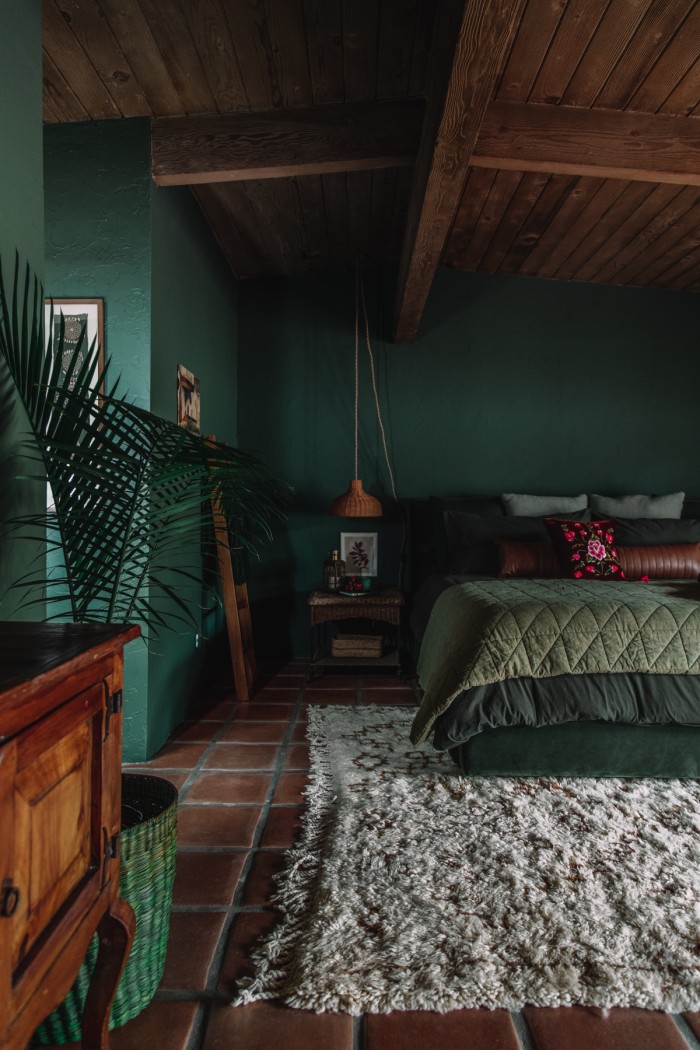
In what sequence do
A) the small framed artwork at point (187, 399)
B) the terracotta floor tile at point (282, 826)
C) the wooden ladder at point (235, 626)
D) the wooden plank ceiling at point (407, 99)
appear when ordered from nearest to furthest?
the terracotta floor tile at point (282, 826)
the wooden plank ceiling at point (407, 99)
the small framed artwork at point (187, 399)
the wooden ladder at point (235, 626)

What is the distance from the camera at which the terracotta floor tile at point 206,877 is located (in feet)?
6.11

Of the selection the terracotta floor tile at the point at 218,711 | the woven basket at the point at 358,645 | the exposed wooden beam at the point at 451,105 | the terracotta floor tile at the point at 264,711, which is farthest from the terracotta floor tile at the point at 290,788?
the exposed wooden beam at the point at 451,105

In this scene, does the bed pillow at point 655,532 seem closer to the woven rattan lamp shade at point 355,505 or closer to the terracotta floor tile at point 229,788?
the woven rattan lamp shade at point 355,505

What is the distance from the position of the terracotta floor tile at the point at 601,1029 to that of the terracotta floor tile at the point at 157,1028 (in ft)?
2.34

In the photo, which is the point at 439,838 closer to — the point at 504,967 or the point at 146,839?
the point at 504,967

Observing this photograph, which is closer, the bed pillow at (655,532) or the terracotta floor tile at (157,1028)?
the terracotta floor tile at (157,1028)

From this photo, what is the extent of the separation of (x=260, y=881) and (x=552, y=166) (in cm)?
296

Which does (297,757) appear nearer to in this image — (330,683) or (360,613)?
(330,683)

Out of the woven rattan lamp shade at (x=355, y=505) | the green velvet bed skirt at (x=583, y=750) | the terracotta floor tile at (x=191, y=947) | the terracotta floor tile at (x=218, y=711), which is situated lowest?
the terracotta floor tile at (x=218, y=711)

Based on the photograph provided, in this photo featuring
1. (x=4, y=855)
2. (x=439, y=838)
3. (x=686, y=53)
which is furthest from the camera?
(x=686, y=53)

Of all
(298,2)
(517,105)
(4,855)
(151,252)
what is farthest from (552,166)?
(4,855)

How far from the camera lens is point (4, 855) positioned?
75cm

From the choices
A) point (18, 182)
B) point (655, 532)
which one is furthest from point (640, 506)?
point (18, 182)

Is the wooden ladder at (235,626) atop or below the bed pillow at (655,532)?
below
